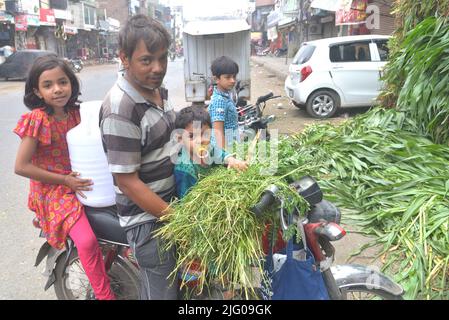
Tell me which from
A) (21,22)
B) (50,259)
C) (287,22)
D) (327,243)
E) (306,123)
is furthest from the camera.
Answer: (287,22)

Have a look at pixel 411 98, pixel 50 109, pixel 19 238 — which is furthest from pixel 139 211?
pixel 411 98

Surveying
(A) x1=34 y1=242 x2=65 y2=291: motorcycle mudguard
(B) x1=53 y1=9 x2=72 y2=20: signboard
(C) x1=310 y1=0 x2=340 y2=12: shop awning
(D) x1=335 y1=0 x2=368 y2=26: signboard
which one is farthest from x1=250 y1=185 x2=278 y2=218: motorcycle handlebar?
(B) x1=53 y1=9 x2=72 y2=20: signboard

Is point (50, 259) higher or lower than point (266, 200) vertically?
lower

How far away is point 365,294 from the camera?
1912 millimetres

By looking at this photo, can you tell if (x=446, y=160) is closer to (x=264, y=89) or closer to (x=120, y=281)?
(x=120, y=281)

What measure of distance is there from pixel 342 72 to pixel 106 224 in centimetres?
764

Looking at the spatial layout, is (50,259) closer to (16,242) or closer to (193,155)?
(193,155)

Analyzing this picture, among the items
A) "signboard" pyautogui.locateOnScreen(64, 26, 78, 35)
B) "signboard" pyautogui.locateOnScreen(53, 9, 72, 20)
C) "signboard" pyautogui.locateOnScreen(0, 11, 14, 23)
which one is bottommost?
"signboard" pyautogui.locateOnScreen(0, 11, 14, 23)

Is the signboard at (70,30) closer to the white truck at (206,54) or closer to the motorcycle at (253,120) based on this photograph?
the white truck at (206,54)

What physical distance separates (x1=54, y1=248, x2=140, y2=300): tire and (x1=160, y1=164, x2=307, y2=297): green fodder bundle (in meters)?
0.90

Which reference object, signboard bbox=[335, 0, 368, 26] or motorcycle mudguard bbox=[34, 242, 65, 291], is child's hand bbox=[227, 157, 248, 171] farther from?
signboard bbox=[335, 0, 368, 26]

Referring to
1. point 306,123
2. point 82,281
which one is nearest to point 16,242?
point 82,281

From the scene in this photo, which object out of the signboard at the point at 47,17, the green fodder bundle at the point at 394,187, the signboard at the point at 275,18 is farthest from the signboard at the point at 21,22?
the green fodder bundle at the point at 394,187

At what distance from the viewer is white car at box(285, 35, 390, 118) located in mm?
8578
